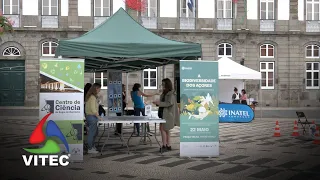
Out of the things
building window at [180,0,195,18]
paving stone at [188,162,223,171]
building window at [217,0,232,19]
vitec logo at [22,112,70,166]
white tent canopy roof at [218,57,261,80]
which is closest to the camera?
paving stone at [188,162,223,171]

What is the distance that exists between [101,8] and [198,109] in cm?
2479

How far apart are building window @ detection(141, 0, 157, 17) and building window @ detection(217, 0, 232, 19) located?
4706 mm

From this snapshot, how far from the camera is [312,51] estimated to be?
36344mm

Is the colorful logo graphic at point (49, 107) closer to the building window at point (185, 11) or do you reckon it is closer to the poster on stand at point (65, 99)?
→ the poster on stand at point (65, 99)

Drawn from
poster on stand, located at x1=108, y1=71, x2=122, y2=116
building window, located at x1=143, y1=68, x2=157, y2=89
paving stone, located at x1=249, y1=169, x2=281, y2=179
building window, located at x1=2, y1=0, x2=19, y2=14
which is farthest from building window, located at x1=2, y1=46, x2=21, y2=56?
paving stone, located at x1=249, y1=169, x2=281, y2=179

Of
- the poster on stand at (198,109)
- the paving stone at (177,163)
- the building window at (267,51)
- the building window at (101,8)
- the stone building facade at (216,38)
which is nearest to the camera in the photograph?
the paving stone at (177,163)

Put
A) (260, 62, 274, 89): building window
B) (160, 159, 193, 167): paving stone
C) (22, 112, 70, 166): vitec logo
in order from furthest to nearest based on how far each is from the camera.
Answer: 1. (260, 62, 274, 89): building window
2. (22, 112, 70, 166): vitec logo
3. (160, 159, 193, 167): paving stone

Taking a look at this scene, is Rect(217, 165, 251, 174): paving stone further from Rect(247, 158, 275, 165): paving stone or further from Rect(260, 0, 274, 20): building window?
Rect(260, 0, 274, 20): building window

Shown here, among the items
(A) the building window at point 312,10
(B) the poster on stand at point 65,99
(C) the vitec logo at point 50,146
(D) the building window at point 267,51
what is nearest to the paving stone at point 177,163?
(B) the poster on stand at point 65,99

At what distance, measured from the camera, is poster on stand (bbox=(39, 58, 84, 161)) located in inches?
409

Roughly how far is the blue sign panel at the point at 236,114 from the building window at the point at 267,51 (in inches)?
579

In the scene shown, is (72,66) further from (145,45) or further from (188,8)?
(188,8)

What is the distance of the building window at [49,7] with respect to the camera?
3403cm

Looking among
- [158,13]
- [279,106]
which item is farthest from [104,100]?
[279,106]
